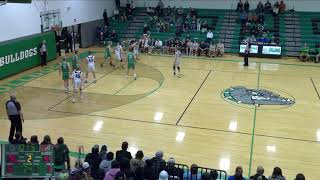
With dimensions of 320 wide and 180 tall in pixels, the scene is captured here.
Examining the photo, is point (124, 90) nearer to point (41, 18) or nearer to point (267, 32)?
point (41, 18)

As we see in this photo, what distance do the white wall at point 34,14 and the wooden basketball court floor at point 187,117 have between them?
2556 mm

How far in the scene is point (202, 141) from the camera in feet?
41.3

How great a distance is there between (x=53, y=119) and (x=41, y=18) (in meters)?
12.0

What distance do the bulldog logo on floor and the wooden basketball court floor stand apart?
0.42m

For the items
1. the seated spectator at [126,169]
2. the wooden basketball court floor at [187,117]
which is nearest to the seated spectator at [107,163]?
the seated spectator at [126,169]

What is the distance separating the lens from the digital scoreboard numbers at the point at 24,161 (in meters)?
8.10

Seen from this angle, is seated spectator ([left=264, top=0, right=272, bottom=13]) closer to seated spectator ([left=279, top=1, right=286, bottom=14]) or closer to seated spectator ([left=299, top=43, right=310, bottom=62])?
seated spectator ([left=279, top=1, right=286, bottom=14])

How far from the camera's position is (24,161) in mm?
8125

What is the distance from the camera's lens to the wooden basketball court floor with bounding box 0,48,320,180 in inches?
462

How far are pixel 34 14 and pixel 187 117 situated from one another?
44.4 feet

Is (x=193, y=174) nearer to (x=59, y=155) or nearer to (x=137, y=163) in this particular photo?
(x=137, y=163)

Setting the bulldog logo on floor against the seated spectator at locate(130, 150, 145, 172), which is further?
the bulldog logo on floor

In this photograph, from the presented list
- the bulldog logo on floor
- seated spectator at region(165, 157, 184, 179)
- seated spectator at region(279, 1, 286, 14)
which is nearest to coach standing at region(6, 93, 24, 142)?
seated spectator at region(165, 157, 184, 179)

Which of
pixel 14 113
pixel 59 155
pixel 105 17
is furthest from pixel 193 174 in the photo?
pixel 105 17
